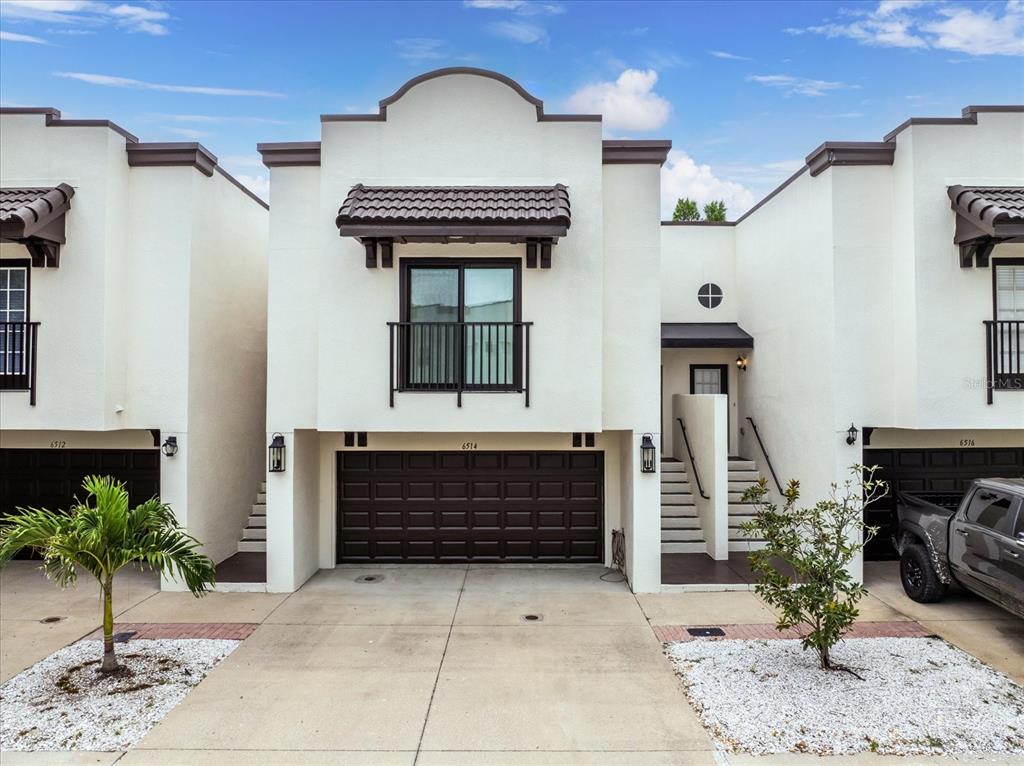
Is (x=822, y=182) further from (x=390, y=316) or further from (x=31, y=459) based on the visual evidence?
(x=31, y=459)

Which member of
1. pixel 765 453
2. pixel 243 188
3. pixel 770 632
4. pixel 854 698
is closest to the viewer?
pixel 854 698

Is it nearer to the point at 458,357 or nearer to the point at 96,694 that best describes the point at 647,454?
the point at 458,357

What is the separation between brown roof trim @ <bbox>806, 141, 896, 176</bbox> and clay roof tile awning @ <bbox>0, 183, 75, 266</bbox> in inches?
444

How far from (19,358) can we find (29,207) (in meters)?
2.19

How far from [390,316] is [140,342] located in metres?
3.92

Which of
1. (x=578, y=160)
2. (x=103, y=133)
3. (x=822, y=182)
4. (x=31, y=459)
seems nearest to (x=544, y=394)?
(x=578, y=160)

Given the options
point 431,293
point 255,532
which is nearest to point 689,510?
point 431,293

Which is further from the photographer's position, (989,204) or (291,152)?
(291,152)

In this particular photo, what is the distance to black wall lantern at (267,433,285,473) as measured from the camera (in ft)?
27.8

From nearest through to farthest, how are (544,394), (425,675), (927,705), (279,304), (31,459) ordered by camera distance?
(927,705) < (425,675) < (544,394) < (279,304) < (31,459)

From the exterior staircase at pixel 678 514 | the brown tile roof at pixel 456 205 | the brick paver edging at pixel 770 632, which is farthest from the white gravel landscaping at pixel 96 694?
the exterior staircase at pixel 678 514

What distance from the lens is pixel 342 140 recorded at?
834 cm

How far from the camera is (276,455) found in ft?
27.8

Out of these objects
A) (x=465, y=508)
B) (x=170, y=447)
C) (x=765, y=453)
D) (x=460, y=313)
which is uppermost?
(x=460, y=313)
